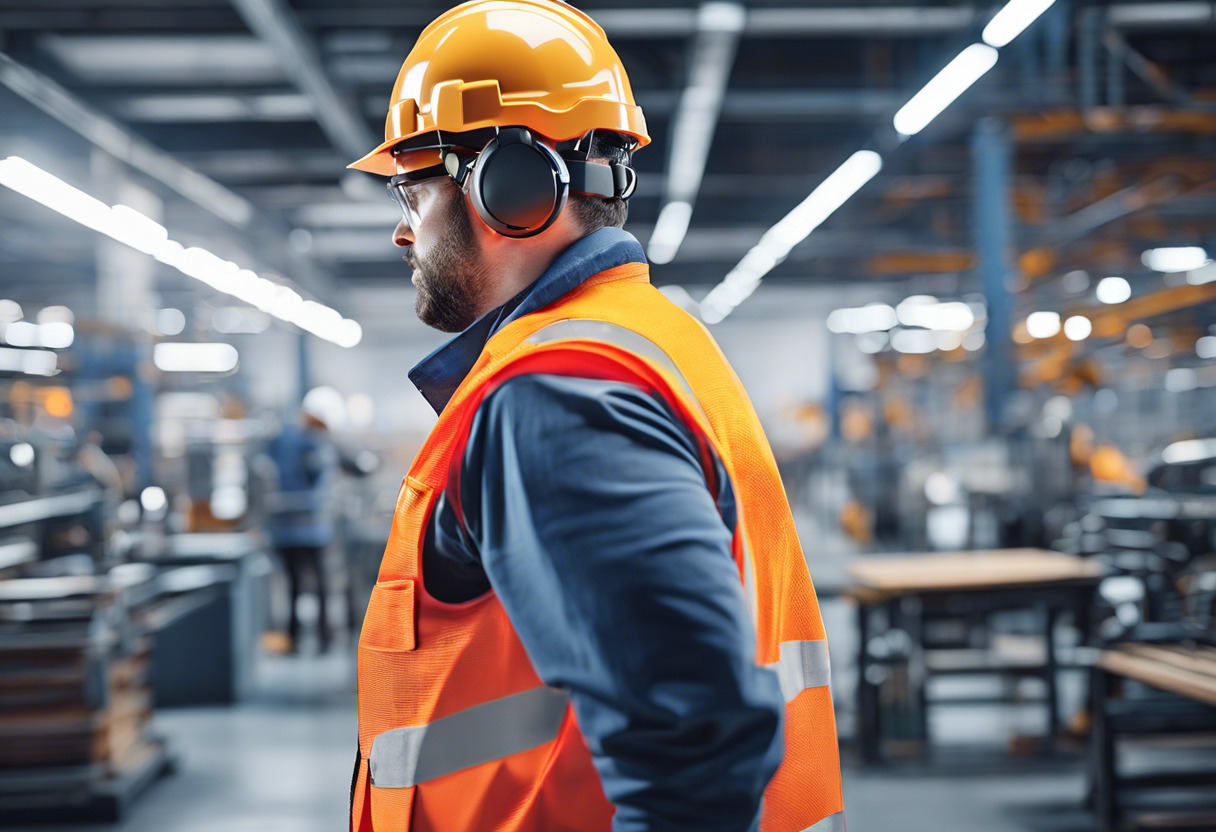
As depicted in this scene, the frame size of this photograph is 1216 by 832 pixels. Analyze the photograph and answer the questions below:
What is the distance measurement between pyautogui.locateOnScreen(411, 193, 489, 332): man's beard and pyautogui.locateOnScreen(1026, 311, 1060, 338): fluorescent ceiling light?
55.1 ft

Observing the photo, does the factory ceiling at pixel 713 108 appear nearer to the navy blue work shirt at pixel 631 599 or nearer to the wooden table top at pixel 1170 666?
the wooden table top at pixel 1170 666

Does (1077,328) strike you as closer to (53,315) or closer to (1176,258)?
(1176,258)

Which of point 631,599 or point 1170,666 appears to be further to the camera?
point 1170,666

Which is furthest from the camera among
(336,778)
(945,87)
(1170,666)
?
(945,87)

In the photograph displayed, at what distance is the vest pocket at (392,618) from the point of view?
0.87 metres

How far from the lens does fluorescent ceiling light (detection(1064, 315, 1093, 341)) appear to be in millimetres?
15547

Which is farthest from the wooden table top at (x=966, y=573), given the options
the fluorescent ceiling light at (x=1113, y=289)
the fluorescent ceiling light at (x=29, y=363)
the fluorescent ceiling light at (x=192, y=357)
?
the fluorescent ceiling light at (x=192, y=357)

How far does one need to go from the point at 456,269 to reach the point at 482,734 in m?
0.52

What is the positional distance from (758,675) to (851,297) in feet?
74.1

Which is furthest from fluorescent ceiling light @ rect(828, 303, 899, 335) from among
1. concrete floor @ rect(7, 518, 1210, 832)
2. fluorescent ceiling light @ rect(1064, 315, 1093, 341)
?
concrete floor @ rect(7, 518, 1210, 832)

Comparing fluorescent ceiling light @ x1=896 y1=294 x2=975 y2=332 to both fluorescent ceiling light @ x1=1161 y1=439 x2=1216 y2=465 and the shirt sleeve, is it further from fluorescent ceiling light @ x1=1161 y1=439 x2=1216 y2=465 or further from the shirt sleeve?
the shirt sleeve

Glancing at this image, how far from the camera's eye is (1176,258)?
15523 mm

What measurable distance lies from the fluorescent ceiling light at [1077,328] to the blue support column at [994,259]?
7940 mm

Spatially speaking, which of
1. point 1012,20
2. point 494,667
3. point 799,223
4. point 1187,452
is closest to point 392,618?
point 494,667
